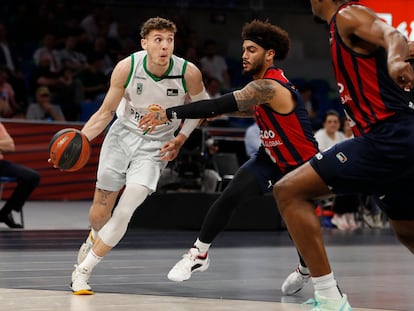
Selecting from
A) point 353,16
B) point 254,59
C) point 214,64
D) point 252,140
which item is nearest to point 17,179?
point 252,140

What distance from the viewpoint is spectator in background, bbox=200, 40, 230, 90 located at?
16.7 meters

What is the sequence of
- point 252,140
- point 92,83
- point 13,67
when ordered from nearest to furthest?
point 252,140 < point 92,83 < point 13,67

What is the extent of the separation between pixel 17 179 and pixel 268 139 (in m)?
5.50

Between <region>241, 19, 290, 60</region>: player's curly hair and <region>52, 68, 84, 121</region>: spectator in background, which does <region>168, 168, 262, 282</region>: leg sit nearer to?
<region>241, 19, 290, 60</region>: player's curly hair

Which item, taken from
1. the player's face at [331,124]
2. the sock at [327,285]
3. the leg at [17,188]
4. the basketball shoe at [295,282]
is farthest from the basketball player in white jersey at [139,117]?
the player's face at [331,124]

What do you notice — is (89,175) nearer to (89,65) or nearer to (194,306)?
(89,65)

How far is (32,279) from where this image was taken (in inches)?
264

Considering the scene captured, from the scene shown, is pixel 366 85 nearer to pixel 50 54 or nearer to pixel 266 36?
pixel 266 36

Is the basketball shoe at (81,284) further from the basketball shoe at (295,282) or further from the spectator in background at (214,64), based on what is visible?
the spectator in background at (214,64)

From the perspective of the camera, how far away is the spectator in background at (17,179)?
34.7 ft

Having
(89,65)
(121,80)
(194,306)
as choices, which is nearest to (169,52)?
(121,80)

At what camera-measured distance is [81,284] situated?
6023 millimetres

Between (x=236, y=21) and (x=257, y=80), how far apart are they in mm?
12514

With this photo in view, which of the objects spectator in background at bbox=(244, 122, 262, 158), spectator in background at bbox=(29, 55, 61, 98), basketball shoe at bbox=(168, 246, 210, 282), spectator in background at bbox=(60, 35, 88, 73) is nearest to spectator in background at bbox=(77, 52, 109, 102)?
spectator in background at bbox=(60, 35, 88, 73)
